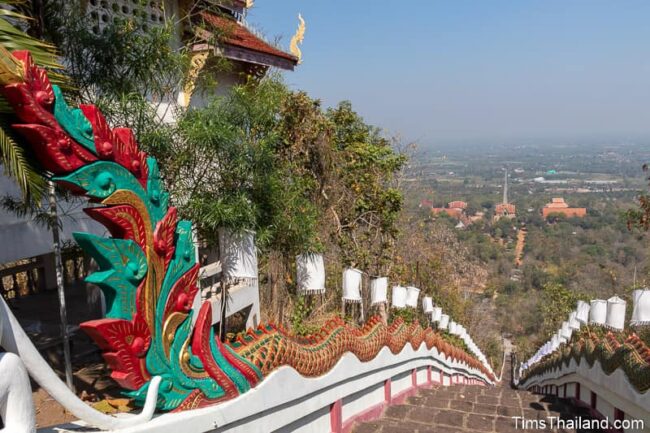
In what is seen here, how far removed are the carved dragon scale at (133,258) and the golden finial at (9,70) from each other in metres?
0.01

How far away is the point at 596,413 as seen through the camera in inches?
260

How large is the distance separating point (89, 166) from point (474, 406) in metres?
5.69

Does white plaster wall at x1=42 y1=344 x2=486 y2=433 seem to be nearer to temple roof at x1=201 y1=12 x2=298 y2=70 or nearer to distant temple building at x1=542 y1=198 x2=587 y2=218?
temple roof at x1=201 y1=12 x2=298 y2=70

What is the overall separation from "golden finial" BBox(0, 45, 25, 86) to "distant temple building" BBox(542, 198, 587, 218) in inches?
3822

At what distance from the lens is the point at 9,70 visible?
226cm

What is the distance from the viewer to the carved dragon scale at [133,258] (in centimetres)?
244

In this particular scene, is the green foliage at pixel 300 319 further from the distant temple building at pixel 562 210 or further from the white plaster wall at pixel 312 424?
the distant temple building at pixel 562 210

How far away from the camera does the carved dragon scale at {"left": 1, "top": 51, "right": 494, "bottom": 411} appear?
2439 mm

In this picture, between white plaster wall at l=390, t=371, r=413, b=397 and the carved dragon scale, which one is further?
white plaster wall at l=390, t=371, r=413, b=397

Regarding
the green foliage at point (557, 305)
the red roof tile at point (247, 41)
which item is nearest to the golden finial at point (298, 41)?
the red roof tile at point (247, 41)

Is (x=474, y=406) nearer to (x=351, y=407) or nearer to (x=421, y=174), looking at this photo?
→ (x=351, y=407)

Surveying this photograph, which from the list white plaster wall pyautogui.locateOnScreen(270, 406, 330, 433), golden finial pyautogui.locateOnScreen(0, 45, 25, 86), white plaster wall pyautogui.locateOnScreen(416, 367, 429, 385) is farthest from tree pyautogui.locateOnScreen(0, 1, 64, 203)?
white plaster wall pyautogui.locateOnScreen(416, 367, 429, 385)

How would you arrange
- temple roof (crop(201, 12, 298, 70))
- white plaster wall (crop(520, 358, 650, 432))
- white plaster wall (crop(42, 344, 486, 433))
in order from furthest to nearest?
temple roof (crop(201, 12, 298, 70)) → white plaster wall (crop(520, 358, 650, 432)) → white plaster wall (crop(42, 344, 486, 433))

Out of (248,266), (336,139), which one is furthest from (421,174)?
(248,266)
